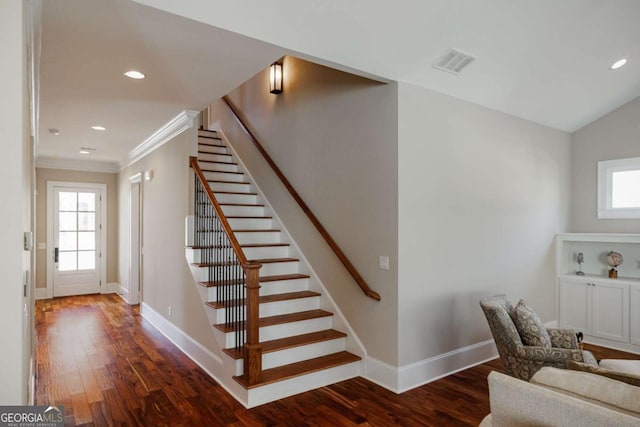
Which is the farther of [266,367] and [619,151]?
[619,151]

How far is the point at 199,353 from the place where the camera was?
160 inches

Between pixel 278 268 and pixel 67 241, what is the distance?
220 inches

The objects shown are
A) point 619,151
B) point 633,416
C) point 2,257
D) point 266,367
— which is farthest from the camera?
point 619,151

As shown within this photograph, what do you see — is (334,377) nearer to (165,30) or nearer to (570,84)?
(165,30)

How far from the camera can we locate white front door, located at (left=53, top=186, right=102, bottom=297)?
7.75m

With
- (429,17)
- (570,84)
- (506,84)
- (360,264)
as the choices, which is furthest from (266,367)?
(570,84)

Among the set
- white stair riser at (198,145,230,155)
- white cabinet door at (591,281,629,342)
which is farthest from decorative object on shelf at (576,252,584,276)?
white stair riser at (198,145,230,155)

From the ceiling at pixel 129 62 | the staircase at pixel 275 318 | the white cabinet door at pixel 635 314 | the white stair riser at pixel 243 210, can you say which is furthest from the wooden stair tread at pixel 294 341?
the white cabinet door at pixel 635 314

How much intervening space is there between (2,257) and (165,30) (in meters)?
1.68

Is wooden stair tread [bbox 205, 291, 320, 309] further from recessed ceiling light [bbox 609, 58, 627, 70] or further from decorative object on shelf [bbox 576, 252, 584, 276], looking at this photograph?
recessed ceiling light [bbox 609, 58, 627, 70]

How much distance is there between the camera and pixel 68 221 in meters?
7.88

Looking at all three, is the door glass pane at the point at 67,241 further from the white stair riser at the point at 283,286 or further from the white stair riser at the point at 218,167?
the white stair riser at the point at 283,286

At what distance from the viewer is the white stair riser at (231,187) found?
5.71 m

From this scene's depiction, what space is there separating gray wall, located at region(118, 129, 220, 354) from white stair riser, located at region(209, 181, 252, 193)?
0.71 m
